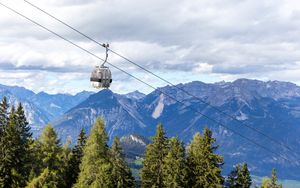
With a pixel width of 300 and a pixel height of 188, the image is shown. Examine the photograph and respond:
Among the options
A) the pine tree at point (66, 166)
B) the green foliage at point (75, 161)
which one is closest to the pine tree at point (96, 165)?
the pine tree at point (66, 166)

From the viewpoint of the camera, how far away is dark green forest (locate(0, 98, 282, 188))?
5400 centimetres

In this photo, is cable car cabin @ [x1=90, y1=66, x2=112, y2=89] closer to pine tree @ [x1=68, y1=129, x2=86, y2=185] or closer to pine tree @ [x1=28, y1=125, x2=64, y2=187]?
pine tree @ [x1=28, y1=125, x2=64, y2=187]

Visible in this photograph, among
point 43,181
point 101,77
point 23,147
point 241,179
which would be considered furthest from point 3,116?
point 101,77

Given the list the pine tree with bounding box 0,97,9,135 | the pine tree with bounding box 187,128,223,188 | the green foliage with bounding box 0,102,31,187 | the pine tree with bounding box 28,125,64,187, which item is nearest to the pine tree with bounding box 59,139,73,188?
the pine tree with bounding box 28,125,64,187

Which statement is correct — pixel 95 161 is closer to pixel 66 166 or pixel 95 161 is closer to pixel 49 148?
pixel 49 148

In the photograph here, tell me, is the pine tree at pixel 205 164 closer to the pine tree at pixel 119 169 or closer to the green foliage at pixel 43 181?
the pine tree at pixel 119 169

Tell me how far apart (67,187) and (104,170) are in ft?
35.2

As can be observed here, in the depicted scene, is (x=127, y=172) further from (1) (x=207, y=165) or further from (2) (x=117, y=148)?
(1) (x=207, y=165)

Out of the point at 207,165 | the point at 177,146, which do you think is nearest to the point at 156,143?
the point at 177,146

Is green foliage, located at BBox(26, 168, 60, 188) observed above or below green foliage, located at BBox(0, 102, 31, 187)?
below

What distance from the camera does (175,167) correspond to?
60844mm

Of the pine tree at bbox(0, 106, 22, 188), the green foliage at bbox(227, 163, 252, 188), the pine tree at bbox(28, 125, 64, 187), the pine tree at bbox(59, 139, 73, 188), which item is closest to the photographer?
the pine tree at bbox(0, 106, 22, 188)

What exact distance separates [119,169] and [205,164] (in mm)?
11327

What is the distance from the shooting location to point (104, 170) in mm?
55094
